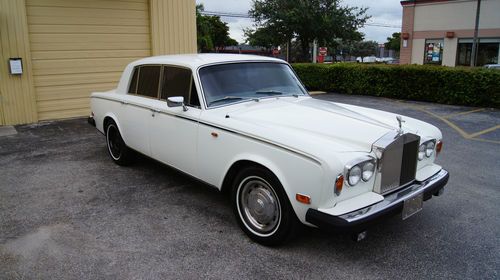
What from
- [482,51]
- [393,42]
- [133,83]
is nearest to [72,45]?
[133,83]

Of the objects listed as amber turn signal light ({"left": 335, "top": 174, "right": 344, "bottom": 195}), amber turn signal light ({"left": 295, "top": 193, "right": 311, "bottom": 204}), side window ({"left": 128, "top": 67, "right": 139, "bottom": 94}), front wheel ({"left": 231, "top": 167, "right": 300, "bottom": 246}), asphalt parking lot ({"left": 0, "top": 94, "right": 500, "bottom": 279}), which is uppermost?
side window ({"left": 128, "top": 67, "right": 139, "bottom": 94})

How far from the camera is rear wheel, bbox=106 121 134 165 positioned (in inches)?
239

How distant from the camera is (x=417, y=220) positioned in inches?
172

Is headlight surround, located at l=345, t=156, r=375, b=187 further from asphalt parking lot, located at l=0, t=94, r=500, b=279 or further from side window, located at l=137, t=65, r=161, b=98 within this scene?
side window, located at l=137, t=65, r=161, b=98

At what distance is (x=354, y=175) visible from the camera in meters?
3.32

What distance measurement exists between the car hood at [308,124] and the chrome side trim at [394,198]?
1.49 ft

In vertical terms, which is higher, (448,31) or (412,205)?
(448,31)

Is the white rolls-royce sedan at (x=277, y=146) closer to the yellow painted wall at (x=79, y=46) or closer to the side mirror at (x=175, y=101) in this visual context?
the side mirror at (x=175, y=101)

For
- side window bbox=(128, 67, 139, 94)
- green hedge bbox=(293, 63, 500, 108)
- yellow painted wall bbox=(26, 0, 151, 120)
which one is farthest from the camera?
green hedge bbox=(293, 63, 500, 108)

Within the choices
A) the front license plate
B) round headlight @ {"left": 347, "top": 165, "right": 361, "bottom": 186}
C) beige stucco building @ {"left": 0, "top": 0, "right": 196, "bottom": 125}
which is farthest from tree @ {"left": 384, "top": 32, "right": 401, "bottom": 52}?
round headlight @ {"left": 347, "top": 165, "right": 361, "bottom": 186}

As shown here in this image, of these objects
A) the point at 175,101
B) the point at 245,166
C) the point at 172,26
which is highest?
the point at 172,26

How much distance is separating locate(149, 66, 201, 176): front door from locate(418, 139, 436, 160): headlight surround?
7.27 feet

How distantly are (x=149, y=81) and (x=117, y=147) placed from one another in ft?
4.35

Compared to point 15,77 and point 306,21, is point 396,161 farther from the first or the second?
point 306,21
